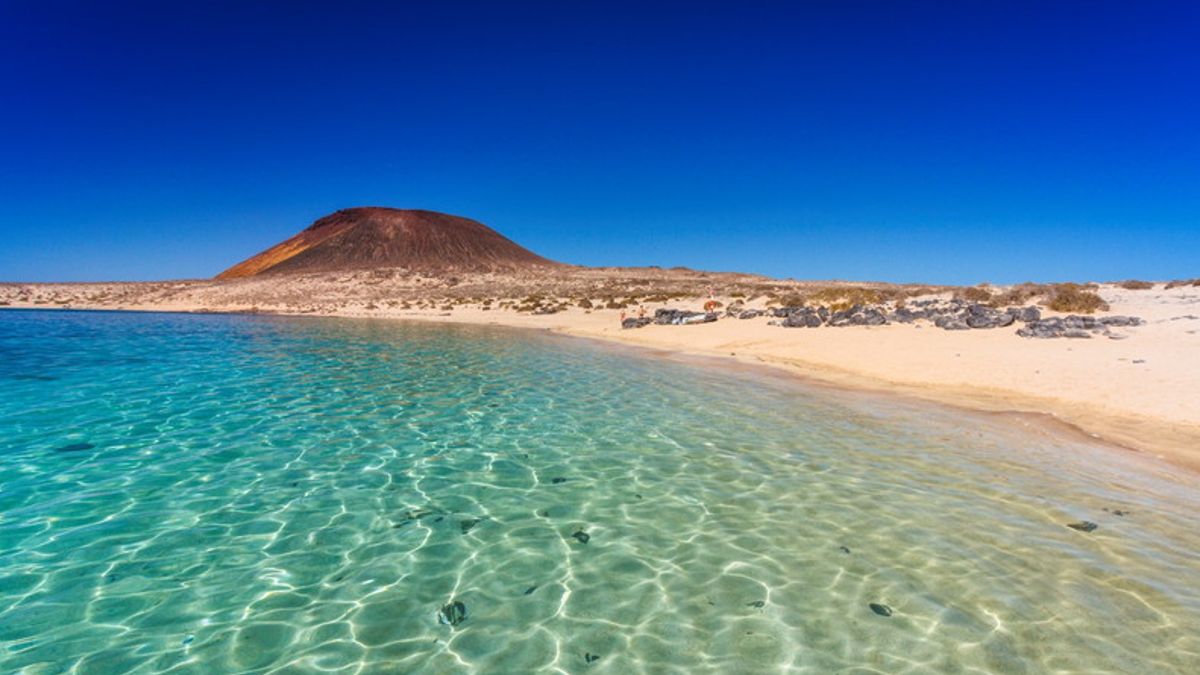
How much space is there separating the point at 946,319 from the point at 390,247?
9318cm

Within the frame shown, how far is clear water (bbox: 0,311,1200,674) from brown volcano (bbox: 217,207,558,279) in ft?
257

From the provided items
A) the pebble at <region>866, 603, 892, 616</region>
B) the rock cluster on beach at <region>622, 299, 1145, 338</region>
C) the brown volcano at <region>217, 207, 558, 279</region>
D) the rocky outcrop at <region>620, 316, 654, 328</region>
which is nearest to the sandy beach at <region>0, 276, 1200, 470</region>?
the rock cluster on beach at <region>622, 299, 1145, 338</region>

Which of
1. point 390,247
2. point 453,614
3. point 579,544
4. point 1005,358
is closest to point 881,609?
point 579,544

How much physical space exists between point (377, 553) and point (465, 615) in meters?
1.38

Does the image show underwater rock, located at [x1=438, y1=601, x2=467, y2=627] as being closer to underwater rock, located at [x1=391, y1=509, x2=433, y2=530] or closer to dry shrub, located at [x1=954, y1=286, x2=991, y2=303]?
underwater rock, located at [x1=391, y1=509, x2=433, y2=530]

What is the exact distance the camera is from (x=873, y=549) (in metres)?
5.16

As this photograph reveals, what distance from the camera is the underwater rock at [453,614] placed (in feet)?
13.3

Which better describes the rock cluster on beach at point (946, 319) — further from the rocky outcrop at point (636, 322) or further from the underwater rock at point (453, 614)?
the underwater rock at point (453, 614)

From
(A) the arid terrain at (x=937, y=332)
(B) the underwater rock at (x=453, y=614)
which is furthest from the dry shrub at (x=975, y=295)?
(B) the underwater rock at (x=453, y=614)

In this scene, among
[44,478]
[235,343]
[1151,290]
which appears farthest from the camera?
[1151,290]

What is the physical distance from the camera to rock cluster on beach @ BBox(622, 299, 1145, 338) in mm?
17438

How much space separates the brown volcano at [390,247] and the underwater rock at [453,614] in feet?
272

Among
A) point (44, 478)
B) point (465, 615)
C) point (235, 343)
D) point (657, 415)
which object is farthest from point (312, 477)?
point (235, 343)

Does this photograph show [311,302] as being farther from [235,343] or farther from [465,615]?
[465,615]
